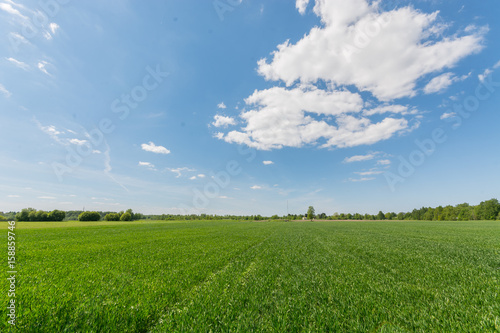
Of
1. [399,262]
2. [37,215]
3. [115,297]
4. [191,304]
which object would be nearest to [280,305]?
[191,304]

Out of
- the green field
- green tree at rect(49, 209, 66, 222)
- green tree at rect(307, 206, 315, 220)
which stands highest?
the green field

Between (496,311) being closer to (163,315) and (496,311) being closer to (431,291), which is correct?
(431,291)

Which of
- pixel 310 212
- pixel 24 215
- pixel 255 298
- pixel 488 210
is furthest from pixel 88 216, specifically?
pixel 488 210

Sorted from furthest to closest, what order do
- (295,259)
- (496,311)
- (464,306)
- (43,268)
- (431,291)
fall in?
(295,259) → (43,268) → (431,291) → (464,306) → (496,311)

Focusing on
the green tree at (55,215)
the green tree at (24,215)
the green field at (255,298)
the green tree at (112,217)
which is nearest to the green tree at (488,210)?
the green field at (255,298)

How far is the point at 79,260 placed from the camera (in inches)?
523

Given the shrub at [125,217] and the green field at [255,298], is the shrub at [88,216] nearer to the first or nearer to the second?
the shrub at [125,217]

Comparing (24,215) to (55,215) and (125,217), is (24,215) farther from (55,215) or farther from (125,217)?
(125,217)

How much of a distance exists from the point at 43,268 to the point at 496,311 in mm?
20188

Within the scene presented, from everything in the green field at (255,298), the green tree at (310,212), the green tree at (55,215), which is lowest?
the green tree at (310,212)

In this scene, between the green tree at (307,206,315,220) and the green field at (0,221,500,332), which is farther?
the green tree at (307,206,315,220)

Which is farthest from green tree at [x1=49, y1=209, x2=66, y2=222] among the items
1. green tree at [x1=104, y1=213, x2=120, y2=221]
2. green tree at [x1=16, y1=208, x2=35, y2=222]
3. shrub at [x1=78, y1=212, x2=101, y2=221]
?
green tree at [x1=104, y1=213, x2=120, y2=221]

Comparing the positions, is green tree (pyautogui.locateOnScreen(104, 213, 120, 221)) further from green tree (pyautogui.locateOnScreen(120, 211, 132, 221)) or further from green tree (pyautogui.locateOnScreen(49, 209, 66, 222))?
green tree (pyautogui.locateOnScreen(49, 209, 66, 222))

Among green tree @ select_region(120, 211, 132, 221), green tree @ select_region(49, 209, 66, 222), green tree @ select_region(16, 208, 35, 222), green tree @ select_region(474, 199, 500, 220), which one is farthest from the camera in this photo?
green tree @ select_region(120, 211, 132, 221)
